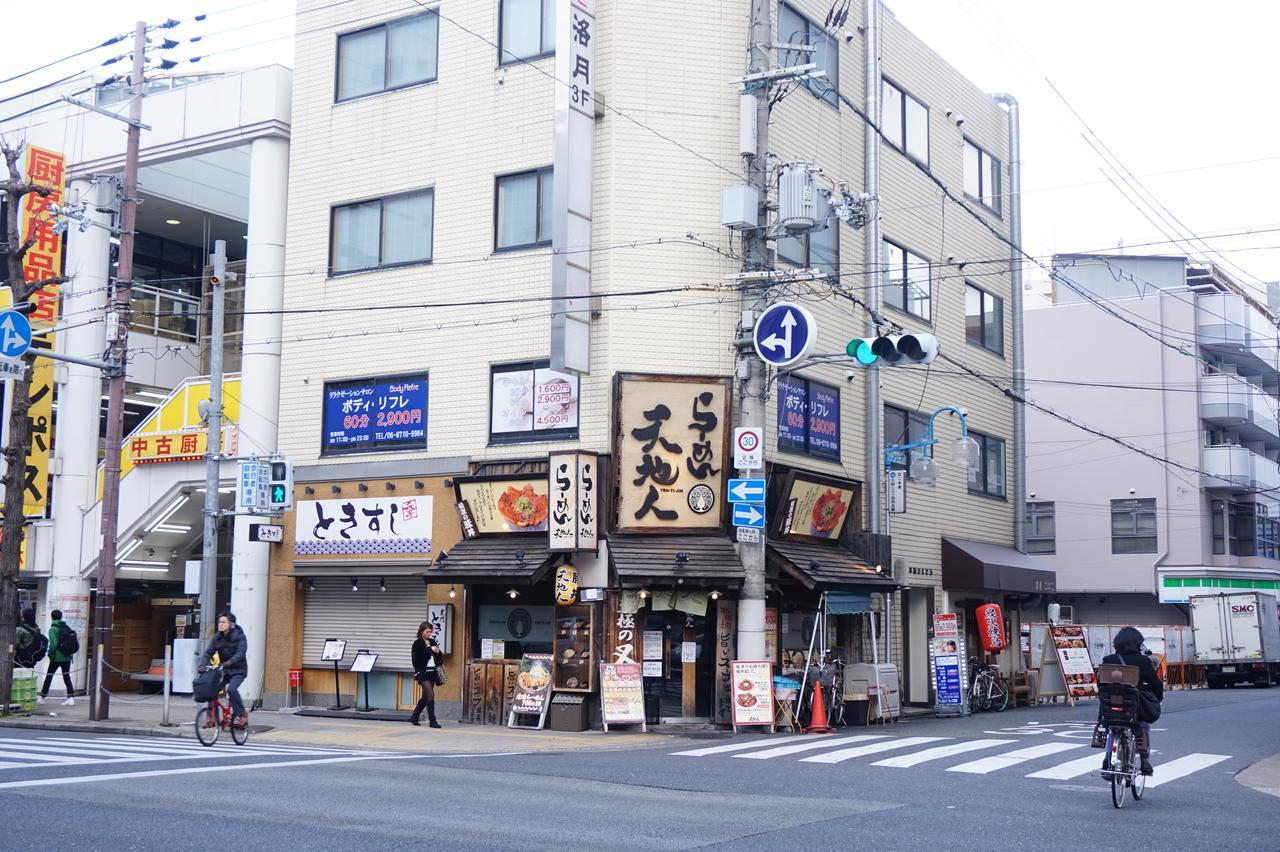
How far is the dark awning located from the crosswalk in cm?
335

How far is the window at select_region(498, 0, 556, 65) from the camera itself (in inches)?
984

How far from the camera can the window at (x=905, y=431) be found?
29.1m

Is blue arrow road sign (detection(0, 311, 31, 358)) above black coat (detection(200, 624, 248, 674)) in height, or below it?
above

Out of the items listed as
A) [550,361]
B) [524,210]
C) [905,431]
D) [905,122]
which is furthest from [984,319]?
[550,361]

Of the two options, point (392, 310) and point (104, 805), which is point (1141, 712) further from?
point (392, 310)

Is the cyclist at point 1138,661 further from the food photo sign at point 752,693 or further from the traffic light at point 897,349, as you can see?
the food photo sign at point 752,693

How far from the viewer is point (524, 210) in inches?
983

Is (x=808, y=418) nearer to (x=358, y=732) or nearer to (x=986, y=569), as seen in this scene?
(x=986, y=569)

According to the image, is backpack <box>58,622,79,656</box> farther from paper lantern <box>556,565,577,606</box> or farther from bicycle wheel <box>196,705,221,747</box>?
paper lantern <box>556,565,577,606</box>

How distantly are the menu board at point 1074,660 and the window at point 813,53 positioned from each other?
13.8 m

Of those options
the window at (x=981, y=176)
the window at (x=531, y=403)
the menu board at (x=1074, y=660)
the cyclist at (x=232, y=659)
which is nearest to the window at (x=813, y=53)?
the window at (x=981, y=176)

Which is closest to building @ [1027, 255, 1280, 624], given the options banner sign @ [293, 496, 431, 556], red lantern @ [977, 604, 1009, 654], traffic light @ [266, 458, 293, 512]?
red lantern @ [977, 604, 1009, 654]

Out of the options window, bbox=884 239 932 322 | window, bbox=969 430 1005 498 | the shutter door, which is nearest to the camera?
the shutter door

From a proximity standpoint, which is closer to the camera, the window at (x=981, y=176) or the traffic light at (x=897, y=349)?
the traffic light at (x=897, y=349)
